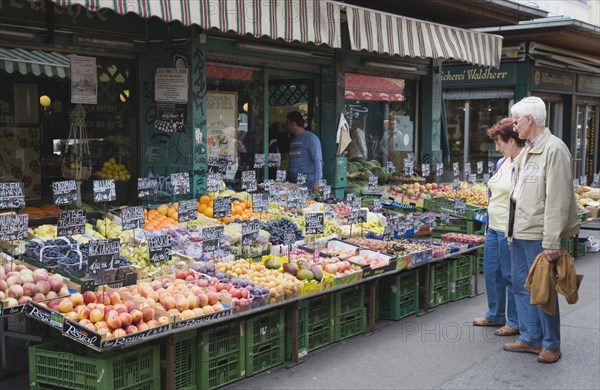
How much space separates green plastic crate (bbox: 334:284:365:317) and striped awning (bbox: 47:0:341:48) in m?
2.61

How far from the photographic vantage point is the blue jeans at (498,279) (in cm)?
660

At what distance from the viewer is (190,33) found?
805cm

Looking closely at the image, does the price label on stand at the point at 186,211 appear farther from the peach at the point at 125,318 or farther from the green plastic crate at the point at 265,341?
the peach at the point at 125,318

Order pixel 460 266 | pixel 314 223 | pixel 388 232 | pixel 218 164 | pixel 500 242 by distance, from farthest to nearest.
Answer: pixel 218 164
pixel 460 266
pixel 388 232
pixel 314 223
pixel 500 242

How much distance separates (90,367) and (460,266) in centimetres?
487

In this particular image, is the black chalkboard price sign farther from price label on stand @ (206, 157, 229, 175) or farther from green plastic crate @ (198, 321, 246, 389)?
price label on stand @ (206, 157, 229, 175)

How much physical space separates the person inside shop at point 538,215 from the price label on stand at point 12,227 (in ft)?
12.6

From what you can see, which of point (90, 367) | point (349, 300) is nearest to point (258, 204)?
point (349, 300)

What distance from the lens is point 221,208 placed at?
705cm

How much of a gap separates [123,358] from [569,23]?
12.1m

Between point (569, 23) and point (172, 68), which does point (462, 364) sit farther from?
point (569, 23)

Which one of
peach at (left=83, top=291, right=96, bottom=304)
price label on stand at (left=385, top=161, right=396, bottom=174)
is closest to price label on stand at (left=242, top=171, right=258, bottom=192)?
peach at (left=83, top=291, right=96, bottom=304)

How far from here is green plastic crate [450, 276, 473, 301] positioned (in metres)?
8.18

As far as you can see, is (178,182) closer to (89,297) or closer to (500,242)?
(89,297)
